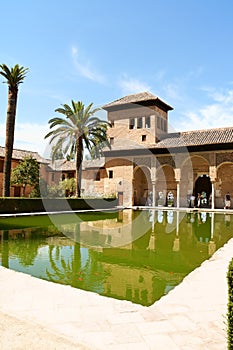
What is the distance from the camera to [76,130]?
2461cm

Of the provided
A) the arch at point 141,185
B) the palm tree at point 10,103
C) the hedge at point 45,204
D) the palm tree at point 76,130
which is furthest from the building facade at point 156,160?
the palm tree at point 10,103

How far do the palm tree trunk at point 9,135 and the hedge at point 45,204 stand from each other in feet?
2.80

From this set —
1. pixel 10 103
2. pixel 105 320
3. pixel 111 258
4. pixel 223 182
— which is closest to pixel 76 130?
pixel 10 103

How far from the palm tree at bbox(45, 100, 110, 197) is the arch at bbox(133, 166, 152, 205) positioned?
30.1 ft

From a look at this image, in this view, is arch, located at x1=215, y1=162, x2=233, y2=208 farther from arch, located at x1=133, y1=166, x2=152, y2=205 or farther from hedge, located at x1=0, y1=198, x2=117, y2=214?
hedge, located at x1=0, y1=198, x2=117, y2=214

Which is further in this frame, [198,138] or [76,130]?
[198,138]

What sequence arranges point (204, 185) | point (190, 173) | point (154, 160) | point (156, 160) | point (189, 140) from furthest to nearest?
1. point (204, 185)
2. point (190, 173)
3. point (154, 160)
4. point (156, 160)
5. point (189, 140)

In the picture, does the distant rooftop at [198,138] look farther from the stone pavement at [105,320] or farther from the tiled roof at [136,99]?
the stone pavement at [105,320]

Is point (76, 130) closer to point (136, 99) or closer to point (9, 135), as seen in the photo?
point (9, 135)

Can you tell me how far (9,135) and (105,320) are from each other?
61.3ft

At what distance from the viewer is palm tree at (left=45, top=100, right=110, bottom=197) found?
80.3ft

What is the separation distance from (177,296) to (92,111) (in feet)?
72.1

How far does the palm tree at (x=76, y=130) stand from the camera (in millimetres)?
24469

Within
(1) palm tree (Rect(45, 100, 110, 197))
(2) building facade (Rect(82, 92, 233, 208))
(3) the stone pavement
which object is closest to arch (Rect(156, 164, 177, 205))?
(2) building facade (Rect(82, 92, 233, 208))
